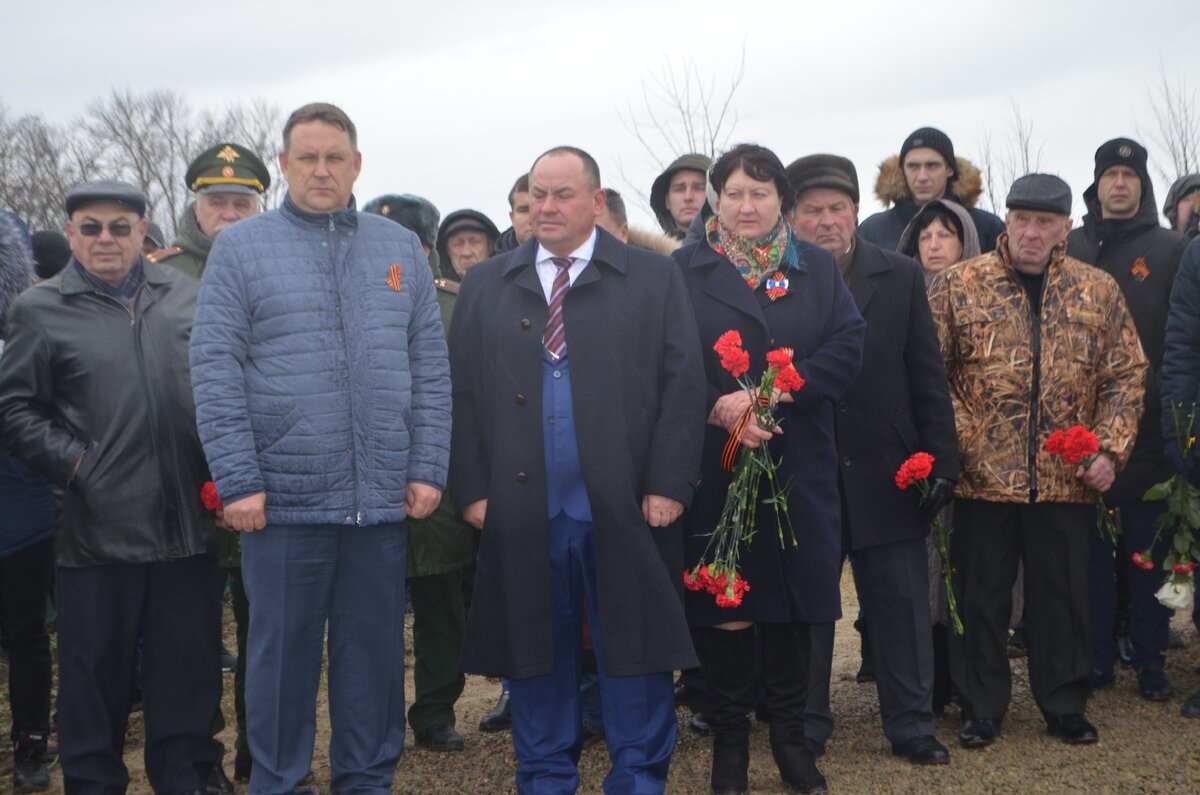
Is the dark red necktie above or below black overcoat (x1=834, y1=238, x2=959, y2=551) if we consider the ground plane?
above

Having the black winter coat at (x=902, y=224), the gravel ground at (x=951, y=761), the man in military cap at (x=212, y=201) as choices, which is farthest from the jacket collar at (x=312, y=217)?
the black winter coat at (x=902, y=224)

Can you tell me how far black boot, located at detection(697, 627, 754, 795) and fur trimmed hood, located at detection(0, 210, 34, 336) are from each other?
336cm

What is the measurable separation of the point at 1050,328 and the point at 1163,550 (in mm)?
1708

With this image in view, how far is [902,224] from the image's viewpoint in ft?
24.8

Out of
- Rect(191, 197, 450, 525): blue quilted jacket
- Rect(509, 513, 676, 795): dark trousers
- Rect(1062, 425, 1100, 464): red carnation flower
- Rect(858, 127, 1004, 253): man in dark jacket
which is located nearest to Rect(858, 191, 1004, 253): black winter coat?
Rect(858, 127, 1004, 253): man in dark jacket

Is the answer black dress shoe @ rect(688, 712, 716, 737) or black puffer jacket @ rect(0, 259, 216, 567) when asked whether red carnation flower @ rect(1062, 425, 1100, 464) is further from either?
black puffer jacket @ rect(0, 259, 216, 567)

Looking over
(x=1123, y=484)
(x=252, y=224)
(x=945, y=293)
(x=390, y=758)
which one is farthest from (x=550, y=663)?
(x=1123, y=484)

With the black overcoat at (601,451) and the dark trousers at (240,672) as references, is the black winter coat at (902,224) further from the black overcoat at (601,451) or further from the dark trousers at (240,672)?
the dark trousers at (240,672)

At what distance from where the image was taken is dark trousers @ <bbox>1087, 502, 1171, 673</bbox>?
21.3 feet

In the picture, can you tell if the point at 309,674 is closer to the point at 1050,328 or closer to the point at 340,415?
the point at 340,415

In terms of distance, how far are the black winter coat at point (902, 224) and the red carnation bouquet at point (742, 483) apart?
2650 millimetres

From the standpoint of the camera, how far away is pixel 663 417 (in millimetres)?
4801

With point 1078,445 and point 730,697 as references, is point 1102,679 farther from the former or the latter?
point 730,697

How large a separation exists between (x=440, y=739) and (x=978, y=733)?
7.68 feet
